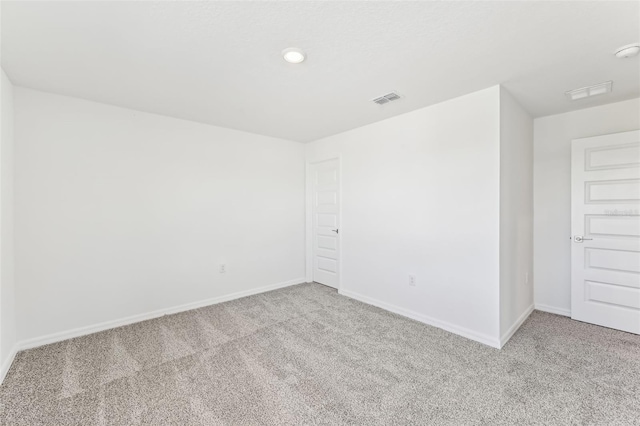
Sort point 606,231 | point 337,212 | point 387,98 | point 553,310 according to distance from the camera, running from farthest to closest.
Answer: point 337,212 → point 553,310 → point 606,231 → point 387,98

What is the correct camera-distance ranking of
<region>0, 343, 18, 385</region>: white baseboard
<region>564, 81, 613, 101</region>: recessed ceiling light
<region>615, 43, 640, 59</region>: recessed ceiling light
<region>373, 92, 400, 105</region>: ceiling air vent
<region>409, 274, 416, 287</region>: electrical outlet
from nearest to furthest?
<region>615, 43, 640, 59</region>: recessed ceiling light → <region>0, 343, 18, 385</region>: white baseboard → <region>564, 81, 613, 101</region>: recessed ceiling light → <region>373, 92, 400, 105</region>: ceiling air vent → <region>409, 274, 416, 287</region>: electrical outlet

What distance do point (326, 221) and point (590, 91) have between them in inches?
134

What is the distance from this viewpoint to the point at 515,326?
2.84 metres

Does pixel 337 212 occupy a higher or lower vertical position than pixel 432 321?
higher

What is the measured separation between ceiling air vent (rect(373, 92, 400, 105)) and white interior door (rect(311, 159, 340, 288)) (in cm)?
146

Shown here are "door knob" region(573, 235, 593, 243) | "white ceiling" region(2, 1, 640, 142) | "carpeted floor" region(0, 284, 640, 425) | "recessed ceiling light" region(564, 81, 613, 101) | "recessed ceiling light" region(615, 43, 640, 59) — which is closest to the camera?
"white ceiling" region(2, 1, 640, 142)

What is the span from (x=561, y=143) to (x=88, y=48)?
4852 mm

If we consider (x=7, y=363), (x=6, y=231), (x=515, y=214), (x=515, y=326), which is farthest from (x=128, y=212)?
(x=515, y=326)

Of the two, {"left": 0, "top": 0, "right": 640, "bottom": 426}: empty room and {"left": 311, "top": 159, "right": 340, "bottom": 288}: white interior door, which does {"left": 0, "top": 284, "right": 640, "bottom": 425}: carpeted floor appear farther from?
{"left": 311, "top": 159, "right": 340, "bottom": 288}: white interior door

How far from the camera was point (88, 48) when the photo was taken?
1.90 meters

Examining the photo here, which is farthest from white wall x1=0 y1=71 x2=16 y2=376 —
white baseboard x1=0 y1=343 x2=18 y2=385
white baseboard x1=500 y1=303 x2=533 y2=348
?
white baseboard x1=500 y1=303 x2=533 y2=348

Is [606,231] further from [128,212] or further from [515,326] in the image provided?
[128,212]

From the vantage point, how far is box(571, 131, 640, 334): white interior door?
277 centimetres

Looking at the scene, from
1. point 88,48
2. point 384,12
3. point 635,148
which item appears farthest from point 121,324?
point 635,148
